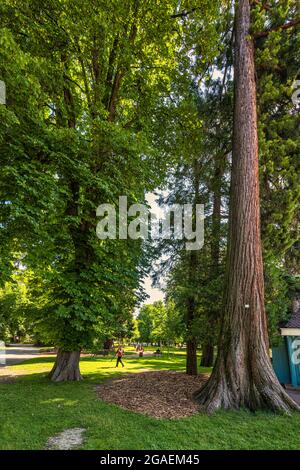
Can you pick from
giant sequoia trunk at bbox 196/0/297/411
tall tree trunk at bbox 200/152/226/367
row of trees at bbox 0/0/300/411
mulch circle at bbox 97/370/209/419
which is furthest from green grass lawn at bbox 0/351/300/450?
tall tree trunk at bbox 200/152/226/367

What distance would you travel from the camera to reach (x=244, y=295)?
6.22 meters

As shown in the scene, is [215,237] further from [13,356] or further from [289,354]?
[13,356]

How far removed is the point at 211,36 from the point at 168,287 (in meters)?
9.87

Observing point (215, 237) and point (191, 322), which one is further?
point (215, 237)

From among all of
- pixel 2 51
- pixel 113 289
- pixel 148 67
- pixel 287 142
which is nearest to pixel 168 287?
pixel 113 289

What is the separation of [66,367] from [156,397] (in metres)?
4.16

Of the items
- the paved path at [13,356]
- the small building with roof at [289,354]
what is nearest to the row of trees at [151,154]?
the small building with roof at [289,354]

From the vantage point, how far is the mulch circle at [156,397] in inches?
217

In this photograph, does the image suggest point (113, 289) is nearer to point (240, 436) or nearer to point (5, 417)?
point (5, 417)

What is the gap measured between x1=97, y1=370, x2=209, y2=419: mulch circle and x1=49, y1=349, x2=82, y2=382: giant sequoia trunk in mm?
1196

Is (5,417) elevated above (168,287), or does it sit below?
below

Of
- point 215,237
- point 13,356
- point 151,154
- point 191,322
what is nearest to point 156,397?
point 191,322

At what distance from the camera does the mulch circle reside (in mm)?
5508

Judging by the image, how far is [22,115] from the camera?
20.7 ft
